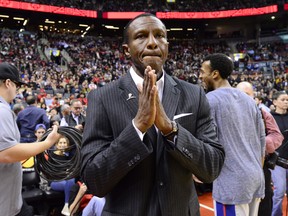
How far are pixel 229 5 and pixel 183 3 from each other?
15.1ft

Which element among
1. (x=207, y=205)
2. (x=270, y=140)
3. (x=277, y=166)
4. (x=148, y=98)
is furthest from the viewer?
(x=207, y=205)

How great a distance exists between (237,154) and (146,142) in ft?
4.25

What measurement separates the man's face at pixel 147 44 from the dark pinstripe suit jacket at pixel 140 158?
134 mm

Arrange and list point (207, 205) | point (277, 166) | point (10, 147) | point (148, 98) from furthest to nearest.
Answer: point (207, 205) → point (277, 166) → point (10, 147) → point (148, 98)

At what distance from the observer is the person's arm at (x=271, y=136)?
3084mm

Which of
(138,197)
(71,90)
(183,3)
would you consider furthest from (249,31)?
(138,197)

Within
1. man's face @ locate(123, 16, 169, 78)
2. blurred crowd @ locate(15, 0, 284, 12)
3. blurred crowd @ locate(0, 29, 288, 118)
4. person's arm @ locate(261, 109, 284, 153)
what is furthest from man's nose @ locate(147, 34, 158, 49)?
blurred crowd @ locate(15, 0, 284, 12)

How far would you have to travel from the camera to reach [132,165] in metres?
1.22

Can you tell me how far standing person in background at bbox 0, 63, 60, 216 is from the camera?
215cm

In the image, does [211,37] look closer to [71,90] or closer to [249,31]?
[249,31]

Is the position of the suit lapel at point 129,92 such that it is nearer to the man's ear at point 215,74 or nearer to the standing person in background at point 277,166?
the man's ear at point 215,74

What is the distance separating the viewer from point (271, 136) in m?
3.17

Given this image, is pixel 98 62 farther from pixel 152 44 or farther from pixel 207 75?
pixel 152 44

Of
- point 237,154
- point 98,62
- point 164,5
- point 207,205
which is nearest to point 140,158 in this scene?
point 237,154
